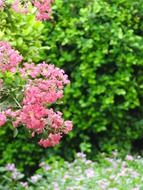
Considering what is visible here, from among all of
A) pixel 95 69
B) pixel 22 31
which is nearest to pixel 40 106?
pixel 22 31

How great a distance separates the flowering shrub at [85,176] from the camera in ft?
14.8

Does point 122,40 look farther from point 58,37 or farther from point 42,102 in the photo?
point 42,102

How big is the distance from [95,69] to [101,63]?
77 mm

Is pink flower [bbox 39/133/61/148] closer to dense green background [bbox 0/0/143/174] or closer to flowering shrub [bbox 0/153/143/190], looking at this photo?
flowering shrub [bbox 0/153/143/190]

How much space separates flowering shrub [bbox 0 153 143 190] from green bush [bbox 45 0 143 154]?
0.46 metres

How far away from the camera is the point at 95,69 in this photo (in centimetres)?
568

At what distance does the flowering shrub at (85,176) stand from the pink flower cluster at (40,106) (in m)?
1.79

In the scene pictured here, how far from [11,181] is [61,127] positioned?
2.30 meters

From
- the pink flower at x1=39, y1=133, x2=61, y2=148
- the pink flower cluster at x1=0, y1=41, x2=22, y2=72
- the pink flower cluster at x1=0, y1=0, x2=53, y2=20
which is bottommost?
the pink flower at x1=39, y1=133, x2=61, y2=148

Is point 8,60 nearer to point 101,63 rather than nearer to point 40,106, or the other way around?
point 40,106

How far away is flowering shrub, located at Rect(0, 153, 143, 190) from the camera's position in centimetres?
452

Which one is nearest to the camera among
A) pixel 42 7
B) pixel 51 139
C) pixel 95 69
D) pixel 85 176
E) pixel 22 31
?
pixel 51 139

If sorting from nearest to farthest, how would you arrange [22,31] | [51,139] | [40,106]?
[40,106] < [51,139] < [22,31]

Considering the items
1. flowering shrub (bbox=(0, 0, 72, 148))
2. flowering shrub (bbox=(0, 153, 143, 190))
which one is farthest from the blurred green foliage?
flowering shrub (bbox=(0, 153, 143, 190))
